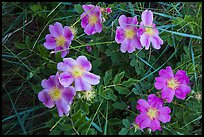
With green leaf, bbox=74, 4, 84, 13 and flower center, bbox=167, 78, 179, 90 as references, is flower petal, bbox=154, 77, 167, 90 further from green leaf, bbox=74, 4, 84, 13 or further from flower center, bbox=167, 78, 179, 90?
green leaf, bbox=74, 4, 84, 13

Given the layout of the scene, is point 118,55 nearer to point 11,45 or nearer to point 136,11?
point 136,11

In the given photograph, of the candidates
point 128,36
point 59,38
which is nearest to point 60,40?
point 59,38

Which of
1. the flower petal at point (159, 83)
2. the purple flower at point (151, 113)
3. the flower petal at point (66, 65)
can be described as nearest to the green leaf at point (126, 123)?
the purple flower at point (151, 113)

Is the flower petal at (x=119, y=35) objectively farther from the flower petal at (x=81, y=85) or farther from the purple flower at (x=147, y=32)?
the flower petal at (x=81, y=85)

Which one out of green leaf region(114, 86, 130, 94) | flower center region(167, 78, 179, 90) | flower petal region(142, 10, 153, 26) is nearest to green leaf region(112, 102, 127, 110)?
green leaf region(114, 86, 130, 94)

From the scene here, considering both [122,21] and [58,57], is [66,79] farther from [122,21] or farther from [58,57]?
[122,21]
